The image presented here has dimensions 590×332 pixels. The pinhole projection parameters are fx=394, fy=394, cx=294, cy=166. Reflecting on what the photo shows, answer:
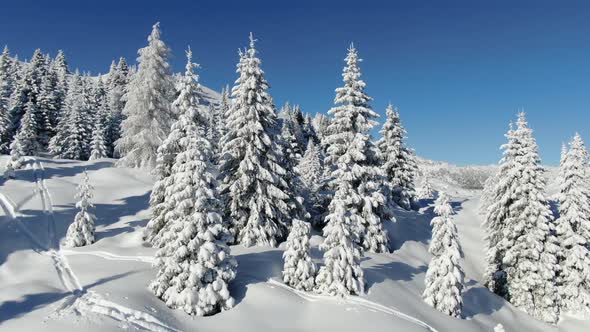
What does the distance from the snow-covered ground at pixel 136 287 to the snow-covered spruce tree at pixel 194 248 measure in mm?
690

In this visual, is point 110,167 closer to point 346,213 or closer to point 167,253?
point 167,253

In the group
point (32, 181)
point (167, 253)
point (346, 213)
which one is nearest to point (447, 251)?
point (346, 213)

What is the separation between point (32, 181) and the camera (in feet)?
123

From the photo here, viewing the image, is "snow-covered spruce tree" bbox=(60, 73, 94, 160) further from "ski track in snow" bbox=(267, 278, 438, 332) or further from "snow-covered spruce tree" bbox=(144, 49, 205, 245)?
"ski track in snow" bbox=(267, 278, 438, 332)

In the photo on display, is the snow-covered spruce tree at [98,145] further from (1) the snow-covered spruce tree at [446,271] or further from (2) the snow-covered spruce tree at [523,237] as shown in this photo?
(2) the snow-covered spruce tree at [523,237]

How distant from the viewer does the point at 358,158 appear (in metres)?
30.1

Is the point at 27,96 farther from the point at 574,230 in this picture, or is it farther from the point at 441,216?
the point at 574,230

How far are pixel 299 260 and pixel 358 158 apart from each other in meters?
11.6

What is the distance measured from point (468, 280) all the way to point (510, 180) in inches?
375

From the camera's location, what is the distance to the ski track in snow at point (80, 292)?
15902mm

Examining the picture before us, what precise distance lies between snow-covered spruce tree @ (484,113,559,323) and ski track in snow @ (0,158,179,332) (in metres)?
27.6

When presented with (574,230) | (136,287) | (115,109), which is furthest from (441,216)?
(115,109)

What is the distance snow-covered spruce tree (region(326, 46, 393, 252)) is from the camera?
3014 centimetres

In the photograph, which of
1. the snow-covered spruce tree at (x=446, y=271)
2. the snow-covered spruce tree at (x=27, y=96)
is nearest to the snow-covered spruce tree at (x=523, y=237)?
the snow-covered spruce tree at (x=446, y=271)
